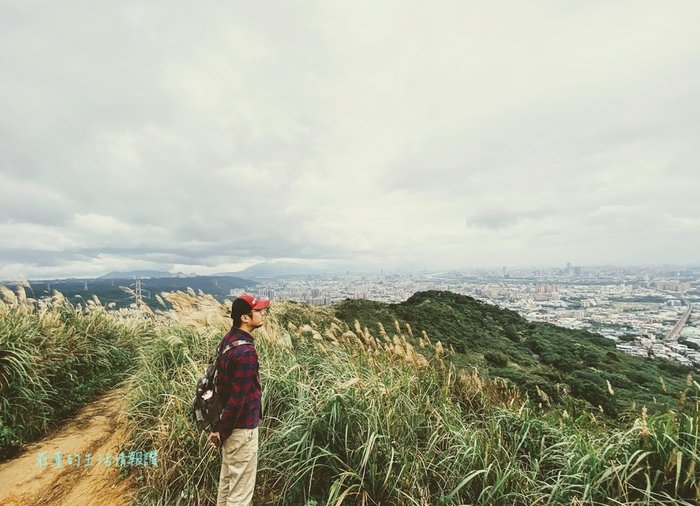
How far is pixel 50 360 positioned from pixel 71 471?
2.40 m

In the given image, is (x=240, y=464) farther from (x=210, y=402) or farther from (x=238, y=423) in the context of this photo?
(x=210, y=402)

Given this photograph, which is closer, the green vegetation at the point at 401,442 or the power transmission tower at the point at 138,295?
the green vegetation at the point at 401,442

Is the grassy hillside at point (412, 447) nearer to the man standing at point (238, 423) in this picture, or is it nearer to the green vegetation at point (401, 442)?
the green vegetation at point (401, 442)

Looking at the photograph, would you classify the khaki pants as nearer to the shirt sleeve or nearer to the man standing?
the man standing

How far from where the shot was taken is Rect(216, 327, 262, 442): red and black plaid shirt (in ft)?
9.74

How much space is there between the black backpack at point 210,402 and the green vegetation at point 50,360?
13.5ft

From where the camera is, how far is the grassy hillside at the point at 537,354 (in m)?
13.9

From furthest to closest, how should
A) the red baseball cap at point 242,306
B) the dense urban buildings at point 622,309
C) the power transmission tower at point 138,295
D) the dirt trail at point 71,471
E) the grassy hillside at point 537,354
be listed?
the dense urban buildings at point 622,309, the grassy hillside at point 537,354, the power transmission tower at point 138,295, the dirt trail at point 71,471, the red baseball cap at point 242,306

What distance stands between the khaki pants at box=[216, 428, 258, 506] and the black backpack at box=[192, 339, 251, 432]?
23 centimetres

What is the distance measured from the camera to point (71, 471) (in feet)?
14.4

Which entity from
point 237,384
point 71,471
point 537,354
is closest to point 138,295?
point 71,471

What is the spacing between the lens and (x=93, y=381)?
6621 mm

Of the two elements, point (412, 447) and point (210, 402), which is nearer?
point (210, 402)

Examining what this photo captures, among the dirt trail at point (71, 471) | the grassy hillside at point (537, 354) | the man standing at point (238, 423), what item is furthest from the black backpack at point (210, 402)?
the grassy hillside at point (537, 354)
